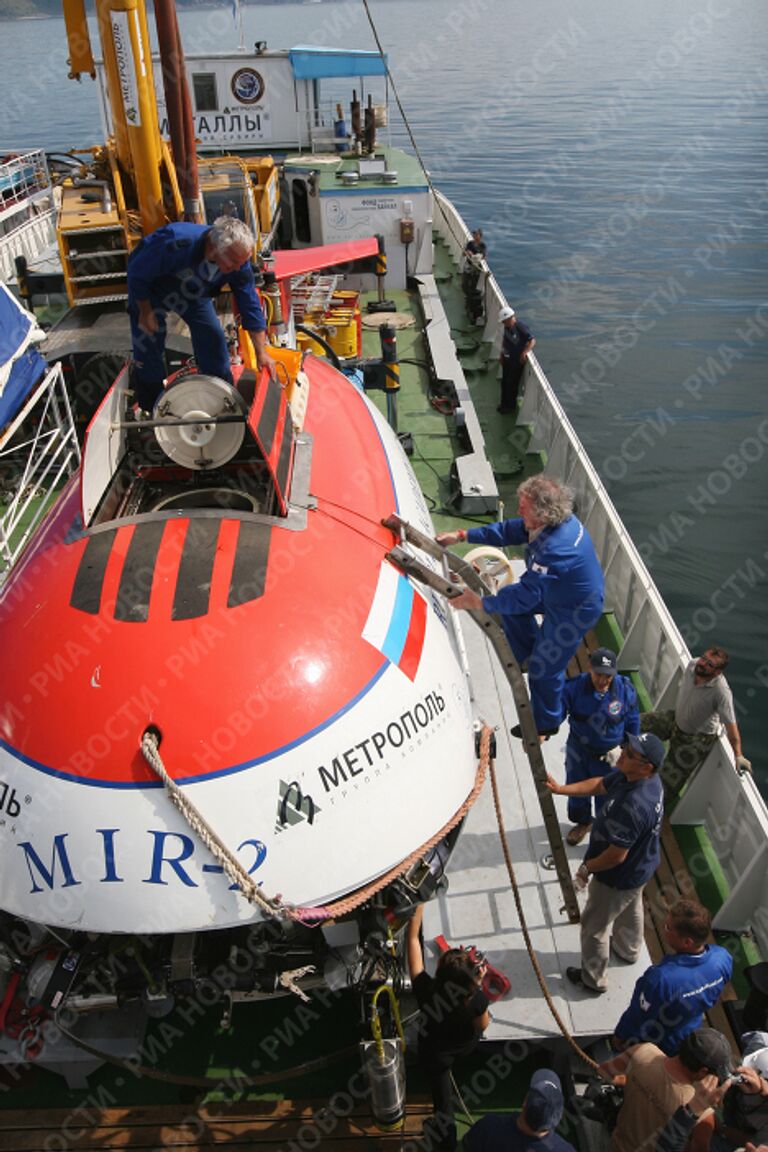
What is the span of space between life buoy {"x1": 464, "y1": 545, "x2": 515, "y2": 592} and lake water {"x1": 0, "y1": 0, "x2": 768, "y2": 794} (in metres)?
3.46

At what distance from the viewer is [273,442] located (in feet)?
14.1

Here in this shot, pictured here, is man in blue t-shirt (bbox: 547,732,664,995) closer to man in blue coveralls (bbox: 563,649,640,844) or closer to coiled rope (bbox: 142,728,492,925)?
man in blue coveralls (bbox: 563,649,640,844)

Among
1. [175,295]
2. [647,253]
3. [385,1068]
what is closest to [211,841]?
[385,1068]

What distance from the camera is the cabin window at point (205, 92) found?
16719 millimetres

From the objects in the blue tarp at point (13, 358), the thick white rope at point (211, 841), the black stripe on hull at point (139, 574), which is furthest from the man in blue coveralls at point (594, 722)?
the blue tarp at point (13, 358)

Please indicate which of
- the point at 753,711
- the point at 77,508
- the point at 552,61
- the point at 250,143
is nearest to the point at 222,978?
the point at 77,508

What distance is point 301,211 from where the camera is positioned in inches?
601

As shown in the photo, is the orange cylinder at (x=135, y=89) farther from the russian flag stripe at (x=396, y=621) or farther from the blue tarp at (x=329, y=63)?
the blue tarp at (x=329, y=63)

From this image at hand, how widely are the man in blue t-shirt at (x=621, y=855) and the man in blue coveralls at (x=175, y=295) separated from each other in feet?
9.70

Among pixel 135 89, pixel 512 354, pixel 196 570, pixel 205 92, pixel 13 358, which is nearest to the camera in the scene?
pixel 196 570

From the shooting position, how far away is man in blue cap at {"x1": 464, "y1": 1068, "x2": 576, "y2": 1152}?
3.11 metres

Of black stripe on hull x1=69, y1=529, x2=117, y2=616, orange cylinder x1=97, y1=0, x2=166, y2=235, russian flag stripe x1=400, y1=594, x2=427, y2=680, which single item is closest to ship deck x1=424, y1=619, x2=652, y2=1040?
russian flag stripe x1=400, y1=594, x2=427, y2=680

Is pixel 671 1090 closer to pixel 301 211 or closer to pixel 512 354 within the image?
pixel 512 354

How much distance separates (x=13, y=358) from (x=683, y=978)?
20.6ft
